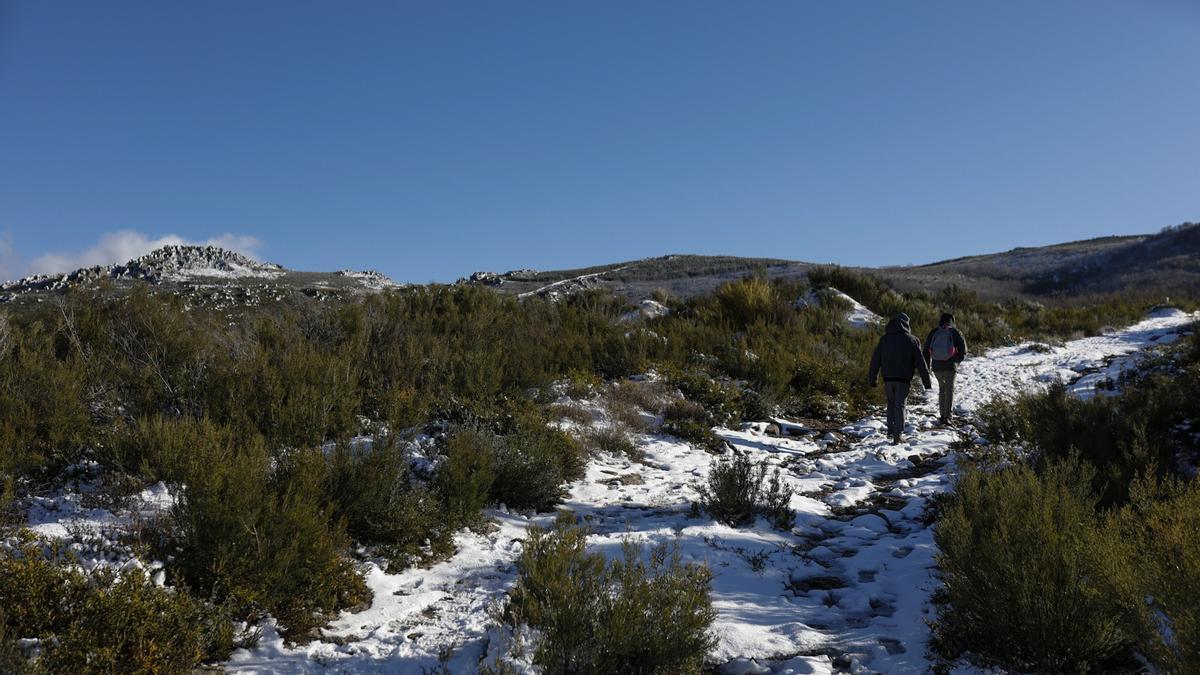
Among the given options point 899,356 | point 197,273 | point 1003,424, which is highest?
point 197,273

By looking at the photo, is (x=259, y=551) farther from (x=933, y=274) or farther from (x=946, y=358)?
(x=933, y=274)

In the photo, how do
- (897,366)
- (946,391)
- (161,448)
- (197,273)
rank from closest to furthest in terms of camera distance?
(161,448) → (897,366) → (946,391) → (197,273)

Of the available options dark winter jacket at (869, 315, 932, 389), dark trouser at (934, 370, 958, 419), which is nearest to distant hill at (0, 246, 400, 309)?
Result: dark winter jacket at (869, 315, 932, 389)

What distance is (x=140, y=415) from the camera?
4.89m

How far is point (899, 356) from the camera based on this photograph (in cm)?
852

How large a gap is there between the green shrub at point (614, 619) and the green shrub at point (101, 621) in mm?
1405

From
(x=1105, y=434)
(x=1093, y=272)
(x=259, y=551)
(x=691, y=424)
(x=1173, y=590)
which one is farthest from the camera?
(x=1093, y=272)

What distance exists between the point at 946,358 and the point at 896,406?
65.0 inches

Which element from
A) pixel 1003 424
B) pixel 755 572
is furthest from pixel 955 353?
pixel 755 572

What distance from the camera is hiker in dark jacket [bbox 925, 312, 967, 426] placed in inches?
364

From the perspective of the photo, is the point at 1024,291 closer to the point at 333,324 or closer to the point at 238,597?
the point at 333,324

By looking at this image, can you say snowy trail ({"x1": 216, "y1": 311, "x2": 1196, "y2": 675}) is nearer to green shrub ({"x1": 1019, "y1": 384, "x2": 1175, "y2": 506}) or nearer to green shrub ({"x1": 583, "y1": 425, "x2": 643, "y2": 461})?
green shrub ({"x1": 583, "y1": 425, "x2": 643, "y2": 461})

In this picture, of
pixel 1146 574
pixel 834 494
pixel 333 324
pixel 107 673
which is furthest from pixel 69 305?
pixel 1146 574

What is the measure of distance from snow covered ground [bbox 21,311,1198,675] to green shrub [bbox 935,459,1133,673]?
32 cm
